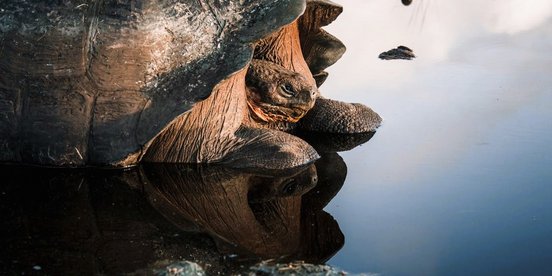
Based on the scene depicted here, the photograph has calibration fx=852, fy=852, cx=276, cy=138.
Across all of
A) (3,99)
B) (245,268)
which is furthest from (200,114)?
(245,268)

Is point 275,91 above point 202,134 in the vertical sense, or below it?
above

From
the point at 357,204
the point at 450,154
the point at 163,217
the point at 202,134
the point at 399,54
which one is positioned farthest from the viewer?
the point at 399,54

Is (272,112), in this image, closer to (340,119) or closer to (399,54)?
(340,119)

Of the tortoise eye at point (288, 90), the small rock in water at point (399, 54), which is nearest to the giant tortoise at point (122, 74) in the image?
the tortoise eye at point (288, 90)

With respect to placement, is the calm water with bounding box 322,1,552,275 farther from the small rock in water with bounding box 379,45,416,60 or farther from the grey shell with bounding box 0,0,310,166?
the grey shell with bounding box 0,0,310,166

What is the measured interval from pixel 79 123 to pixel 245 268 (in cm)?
198

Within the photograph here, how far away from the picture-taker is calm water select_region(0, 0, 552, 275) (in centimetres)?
449

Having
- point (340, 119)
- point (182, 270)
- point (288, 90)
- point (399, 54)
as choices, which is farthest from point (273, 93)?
point (399, 54)

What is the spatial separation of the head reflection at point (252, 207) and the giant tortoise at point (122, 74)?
203 mm

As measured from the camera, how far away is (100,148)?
5.73 meters

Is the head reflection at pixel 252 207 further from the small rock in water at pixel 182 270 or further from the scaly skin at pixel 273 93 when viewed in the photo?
the scaly skin at pixel 273 93

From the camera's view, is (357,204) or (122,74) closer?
(357,204)

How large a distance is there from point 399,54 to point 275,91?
12.0 ft

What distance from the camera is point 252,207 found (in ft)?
17.3
